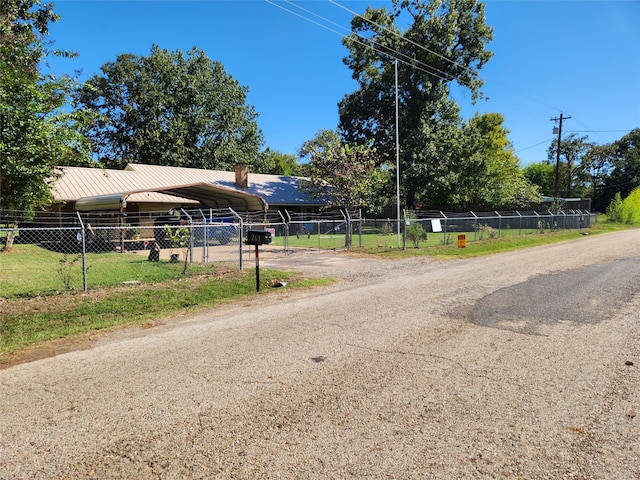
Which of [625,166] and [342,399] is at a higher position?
[625,166]

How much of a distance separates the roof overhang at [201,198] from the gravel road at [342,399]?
16059 mm

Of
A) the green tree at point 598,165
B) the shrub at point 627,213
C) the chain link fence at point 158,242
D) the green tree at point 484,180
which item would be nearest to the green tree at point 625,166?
the green tree at point 598,165

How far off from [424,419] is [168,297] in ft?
21.2

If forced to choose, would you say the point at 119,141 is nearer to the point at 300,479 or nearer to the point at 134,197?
the point at 134,197

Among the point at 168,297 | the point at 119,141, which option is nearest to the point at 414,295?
the point at 168,297

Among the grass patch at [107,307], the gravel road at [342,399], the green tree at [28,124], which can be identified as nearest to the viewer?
the gravel road at [342,399]

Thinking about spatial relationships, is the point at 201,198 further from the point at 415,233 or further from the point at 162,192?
the point at 415,233

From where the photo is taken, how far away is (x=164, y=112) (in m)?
44.7

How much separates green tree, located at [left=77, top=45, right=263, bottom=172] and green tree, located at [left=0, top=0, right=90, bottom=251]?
26.8 m

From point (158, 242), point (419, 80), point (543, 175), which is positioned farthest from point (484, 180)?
point (543, 175)

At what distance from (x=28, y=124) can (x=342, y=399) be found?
52.6ft

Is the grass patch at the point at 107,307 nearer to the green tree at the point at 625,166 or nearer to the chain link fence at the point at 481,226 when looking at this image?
the chain link fence at the point at 481,226

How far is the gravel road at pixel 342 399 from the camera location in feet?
8.93

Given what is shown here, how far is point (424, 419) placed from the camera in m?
3.24
